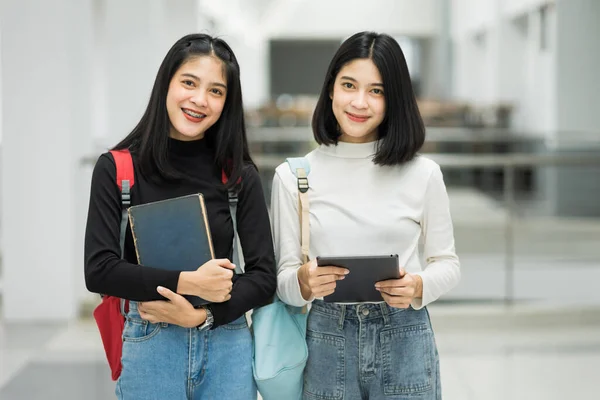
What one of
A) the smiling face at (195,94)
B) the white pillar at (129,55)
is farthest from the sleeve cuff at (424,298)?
the white pillar at (129,55)

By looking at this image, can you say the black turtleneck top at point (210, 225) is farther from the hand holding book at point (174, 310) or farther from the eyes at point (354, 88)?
the eyes at point (354, 88)

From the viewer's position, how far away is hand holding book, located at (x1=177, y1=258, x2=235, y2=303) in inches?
84.7

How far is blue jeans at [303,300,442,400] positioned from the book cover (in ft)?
1.32

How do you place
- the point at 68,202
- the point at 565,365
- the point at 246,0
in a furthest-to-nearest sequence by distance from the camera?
the point at 246,0 < the point at 68,202 < the point at 565,365

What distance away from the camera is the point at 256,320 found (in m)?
2.37

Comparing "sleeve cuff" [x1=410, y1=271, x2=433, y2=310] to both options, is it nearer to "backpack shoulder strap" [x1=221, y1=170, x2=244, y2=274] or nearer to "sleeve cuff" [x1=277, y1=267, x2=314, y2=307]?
"sleeve cuff" [x1=277, y1=267, x2=314, y2=307]

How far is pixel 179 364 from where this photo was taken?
2.23 meters

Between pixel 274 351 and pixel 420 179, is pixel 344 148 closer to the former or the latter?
pixel 420 179

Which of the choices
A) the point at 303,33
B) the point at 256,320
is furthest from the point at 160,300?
the point at 303,33

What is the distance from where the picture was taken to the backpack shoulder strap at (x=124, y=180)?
2227mm

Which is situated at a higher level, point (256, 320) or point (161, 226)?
point (161, 226)

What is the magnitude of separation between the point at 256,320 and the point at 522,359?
3.76 m

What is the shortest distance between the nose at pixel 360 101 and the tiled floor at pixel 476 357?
9.58ft

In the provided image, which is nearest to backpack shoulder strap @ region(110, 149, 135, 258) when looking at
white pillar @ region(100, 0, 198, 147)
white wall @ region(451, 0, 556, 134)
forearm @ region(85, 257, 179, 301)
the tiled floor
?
forearm @ region(85, 257, 179, 301)
